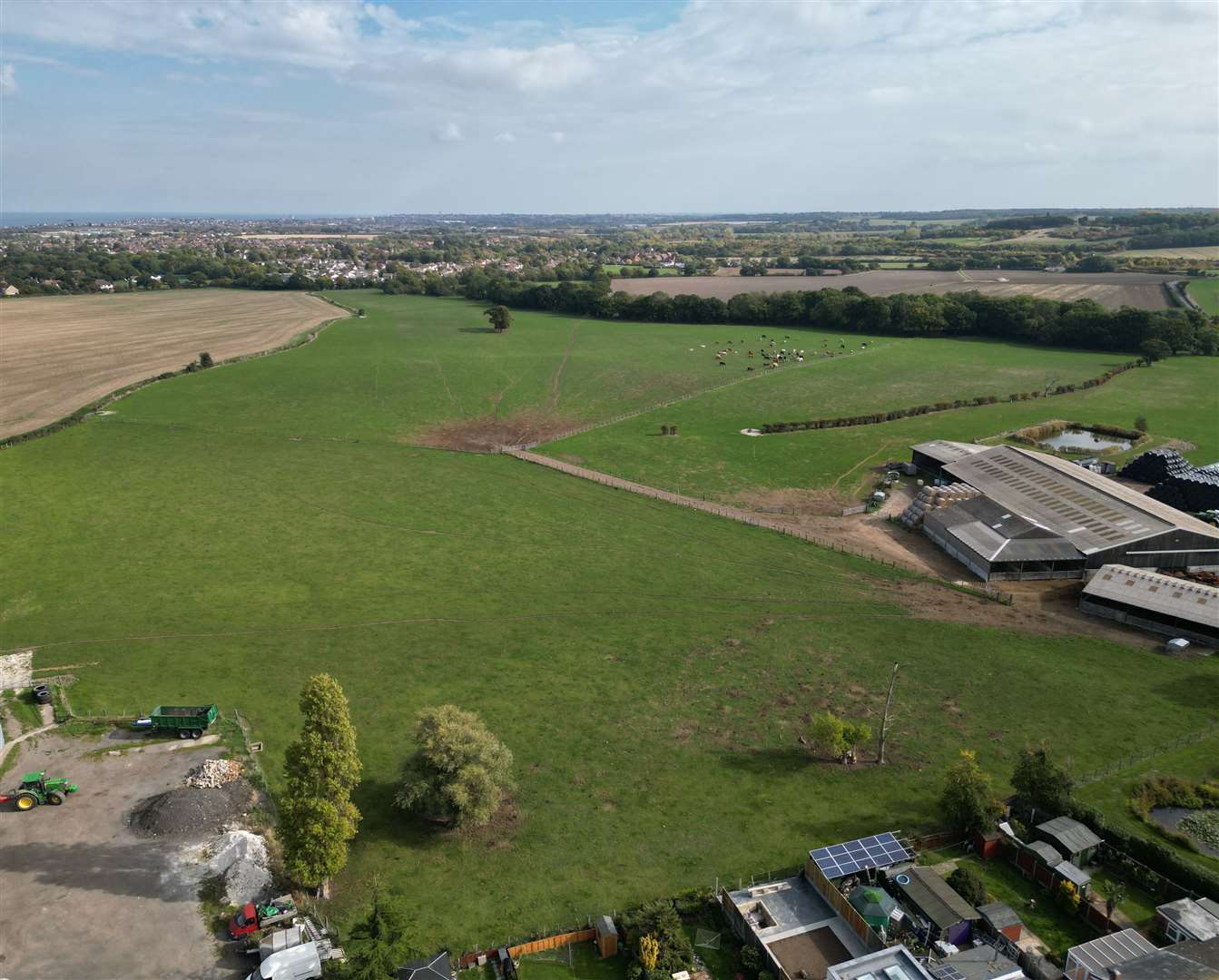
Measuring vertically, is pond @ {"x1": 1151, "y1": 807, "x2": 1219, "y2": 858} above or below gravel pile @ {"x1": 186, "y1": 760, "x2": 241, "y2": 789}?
below

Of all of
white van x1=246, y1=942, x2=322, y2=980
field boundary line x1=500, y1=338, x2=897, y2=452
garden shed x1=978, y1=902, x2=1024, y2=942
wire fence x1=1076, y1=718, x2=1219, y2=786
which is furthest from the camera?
field boundary line x1=500, y1=338, x2=897, y2=452

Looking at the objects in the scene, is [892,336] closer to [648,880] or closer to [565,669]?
[565,669]

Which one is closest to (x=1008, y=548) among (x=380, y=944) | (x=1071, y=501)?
(x=1071, y=501)

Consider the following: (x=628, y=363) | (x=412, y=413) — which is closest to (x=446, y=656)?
(x=412, y=413)

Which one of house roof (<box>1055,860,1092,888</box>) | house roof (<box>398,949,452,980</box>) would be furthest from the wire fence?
house roof (<box>398,949,452,980</box>)

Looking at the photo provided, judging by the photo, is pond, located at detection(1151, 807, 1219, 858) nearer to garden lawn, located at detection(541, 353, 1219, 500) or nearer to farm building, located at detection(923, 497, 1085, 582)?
farm building, located at detection(923, 497, 1085, 582)

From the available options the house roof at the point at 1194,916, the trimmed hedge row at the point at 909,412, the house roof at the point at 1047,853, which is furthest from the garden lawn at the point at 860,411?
the house roof at the point at 1194,916

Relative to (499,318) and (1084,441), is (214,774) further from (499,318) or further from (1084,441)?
(499,318)

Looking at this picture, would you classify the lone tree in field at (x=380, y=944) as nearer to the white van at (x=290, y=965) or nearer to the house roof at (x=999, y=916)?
the white van at (x=290, y=965)
